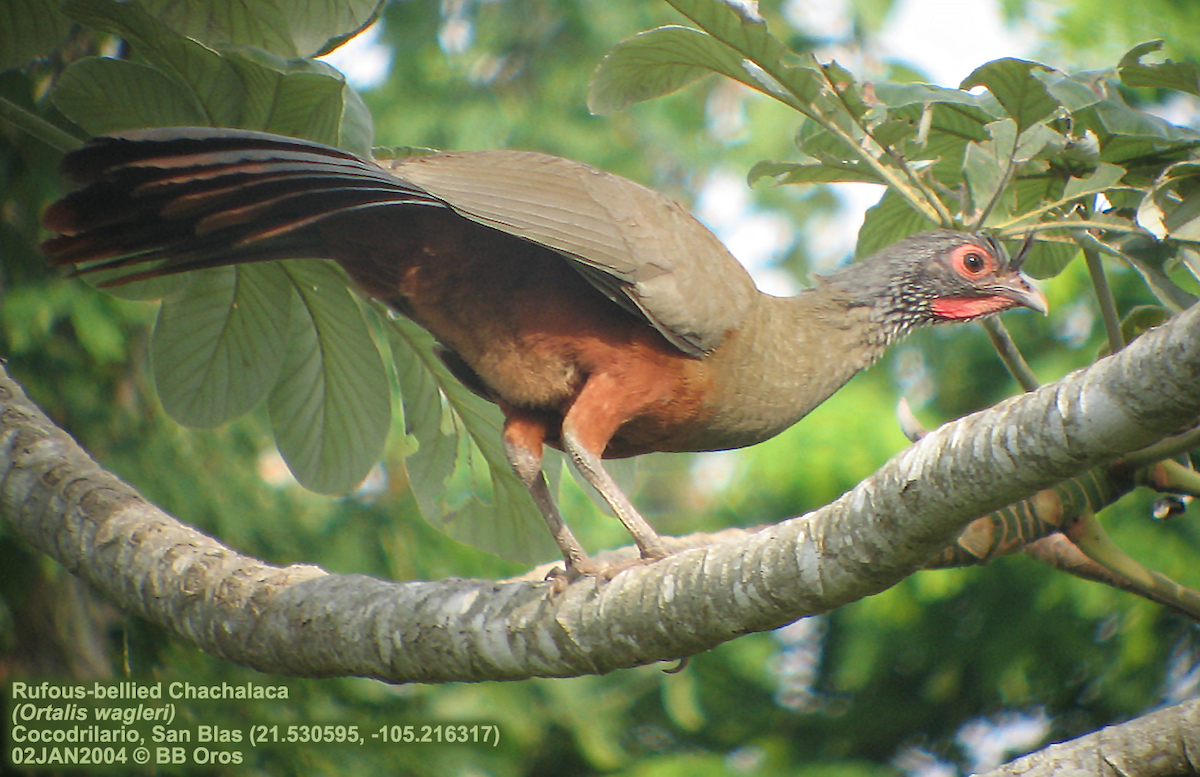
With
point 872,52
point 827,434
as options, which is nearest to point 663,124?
point 872,52

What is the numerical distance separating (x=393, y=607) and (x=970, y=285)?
189 cm

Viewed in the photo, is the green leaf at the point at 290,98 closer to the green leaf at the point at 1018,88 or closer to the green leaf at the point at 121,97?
the green leaf at the point at 121,97

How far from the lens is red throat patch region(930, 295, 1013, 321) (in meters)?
3.05

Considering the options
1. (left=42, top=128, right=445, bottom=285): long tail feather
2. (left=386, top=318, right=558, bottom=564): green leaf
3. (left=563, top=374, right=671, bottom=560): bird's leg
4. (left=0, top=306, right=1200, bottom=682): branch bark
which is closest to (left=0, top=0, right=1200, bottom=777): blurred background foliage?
(left=386, top=318, right=558, bottom=564): green leaf

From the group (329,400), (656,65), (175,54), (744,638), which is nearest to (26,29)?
(175,54)

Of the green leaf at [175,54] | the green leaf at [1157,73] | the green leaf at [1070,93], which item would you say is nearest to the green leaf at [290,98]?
the green leaf at [175,54]

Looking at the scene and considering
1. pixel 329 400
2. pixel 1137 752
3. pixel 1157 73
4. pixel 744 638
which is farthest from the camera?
pixel 744 638

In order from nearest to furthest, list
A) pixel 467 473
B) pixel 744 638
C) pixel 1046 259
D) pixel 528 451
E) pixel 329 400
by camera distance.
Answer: pixel 528 451 < pixel 1046 259 < pixel 329 400 < pixel 467 473 < pixel 744 638

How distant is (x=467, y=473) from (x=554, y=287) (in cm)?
92

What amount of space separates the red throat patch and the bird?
87 millimetres

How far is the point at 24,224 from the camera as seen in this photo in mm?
4387

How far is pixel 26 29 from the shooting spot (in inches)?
104

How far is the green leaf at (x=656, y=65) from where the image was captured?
7.23 feet

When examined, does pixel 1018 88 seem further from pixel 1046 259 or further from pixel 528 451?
pixel 528 451
